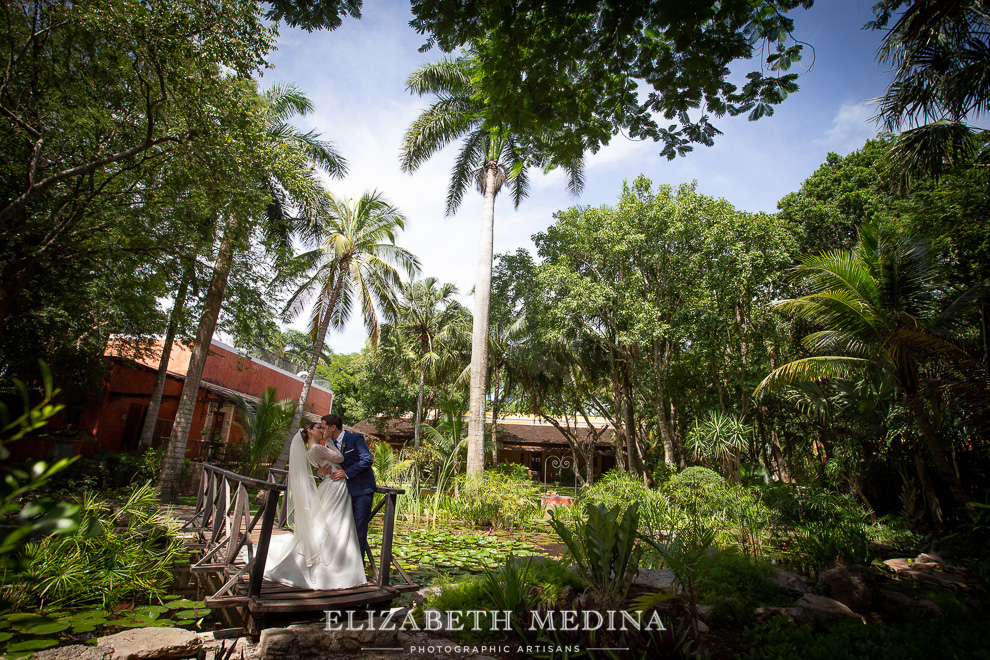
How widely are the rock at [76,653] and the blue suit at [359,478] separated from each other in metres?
2.12

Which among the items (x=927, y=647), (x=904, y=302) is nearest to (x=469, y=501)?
(x=927, y=647)

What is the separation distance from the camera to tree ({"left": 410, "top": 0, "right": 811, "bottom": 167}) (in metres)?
4.04

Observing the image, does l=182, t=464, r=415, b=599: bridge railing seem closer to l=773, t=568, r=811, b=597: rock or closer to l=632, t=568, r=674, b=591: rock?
l=632, t=568, r=674, b=591: rock

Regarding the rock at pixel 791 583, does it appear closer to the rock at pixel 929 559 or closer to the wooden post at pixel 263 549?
the rock at pixel 929 559

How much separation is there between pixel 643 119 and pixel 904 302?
21.4 feet

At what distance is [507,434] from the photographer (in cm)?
2728

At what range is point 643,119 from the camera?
529cm

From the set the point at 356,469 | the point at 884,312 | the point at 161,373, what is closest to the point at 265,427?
the point at 161,373

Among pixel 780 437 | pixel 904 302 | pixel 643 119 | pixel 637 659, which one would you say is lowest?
pixel 637 659

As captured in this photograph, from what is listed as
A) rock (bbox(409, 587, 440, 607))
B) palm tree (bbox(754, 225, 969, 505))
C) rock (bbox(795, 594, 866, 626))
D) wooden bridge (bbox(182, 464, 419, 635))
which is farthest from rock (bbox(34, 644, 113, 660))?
palm tree (bbox(754, 225, 969, 505))

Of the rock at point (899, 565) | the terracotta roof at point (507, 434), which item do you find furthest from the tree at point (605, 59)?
the terracotta roof at point (507, 434)

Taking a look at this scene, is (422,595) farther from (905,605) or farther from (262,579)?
(905,605)

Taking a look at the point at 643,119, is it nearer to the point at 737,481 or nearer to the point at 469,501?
the point at 469,501

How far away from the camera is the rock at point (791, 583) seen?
5.14 m
